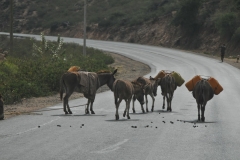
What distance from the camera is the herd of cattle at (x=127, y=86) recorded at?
2002 centimetres

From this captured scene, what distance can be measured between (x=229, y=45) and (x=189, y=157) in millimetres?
59307

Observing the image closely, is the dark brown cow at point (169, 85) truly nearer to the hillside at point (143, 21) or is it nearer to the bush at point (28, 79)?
the bush at point (28, 79)

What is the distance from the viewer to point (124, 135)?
1608cm

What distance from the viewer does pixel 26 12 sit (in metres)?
118

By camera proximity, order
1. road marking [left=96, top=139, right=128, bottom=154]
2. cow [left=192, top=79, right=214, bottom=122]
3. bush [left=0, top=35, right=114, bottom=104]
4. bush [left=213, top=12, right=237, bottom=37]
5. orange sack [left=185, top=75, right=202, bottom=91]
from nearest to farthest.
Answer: road marking [left=96, top=139, right=128, bottom=154] → cow [left=192, top=79, right=214, bottom=122] → orange sack [left=185, top=75, right=202, bottom=91] → bush [left=0, top=35, right=114, bottom=104] → bush [left=213, top=12, right=237, bottom=37]

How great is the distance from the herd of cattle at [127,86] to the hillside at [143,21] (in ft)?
152

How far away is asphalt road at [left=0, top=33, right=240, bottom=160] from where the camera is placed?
13.1 m

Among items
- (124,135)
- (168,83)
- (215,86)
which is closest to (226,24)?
(168,83)

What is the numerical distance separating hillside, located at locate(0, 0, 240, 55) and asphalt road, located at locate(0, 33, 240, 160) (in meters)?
48.0

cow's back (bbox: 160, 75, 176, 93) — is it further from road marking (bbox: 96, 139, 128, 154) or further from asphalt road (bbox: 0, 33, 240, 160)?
road marking (bbox: 96, 139, 128, 154)

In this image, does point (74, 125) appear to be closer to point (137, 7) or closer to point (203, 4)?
point (203, 4)

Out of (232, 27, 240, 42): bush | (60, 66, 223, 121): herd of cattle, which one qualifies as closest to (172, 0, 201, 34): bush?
(232, 27, 240, 42): bush

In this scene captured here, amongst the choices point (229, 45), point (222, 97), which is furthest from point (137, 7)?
point (222, 97)

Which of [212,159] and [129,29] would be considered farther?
[129,29]
